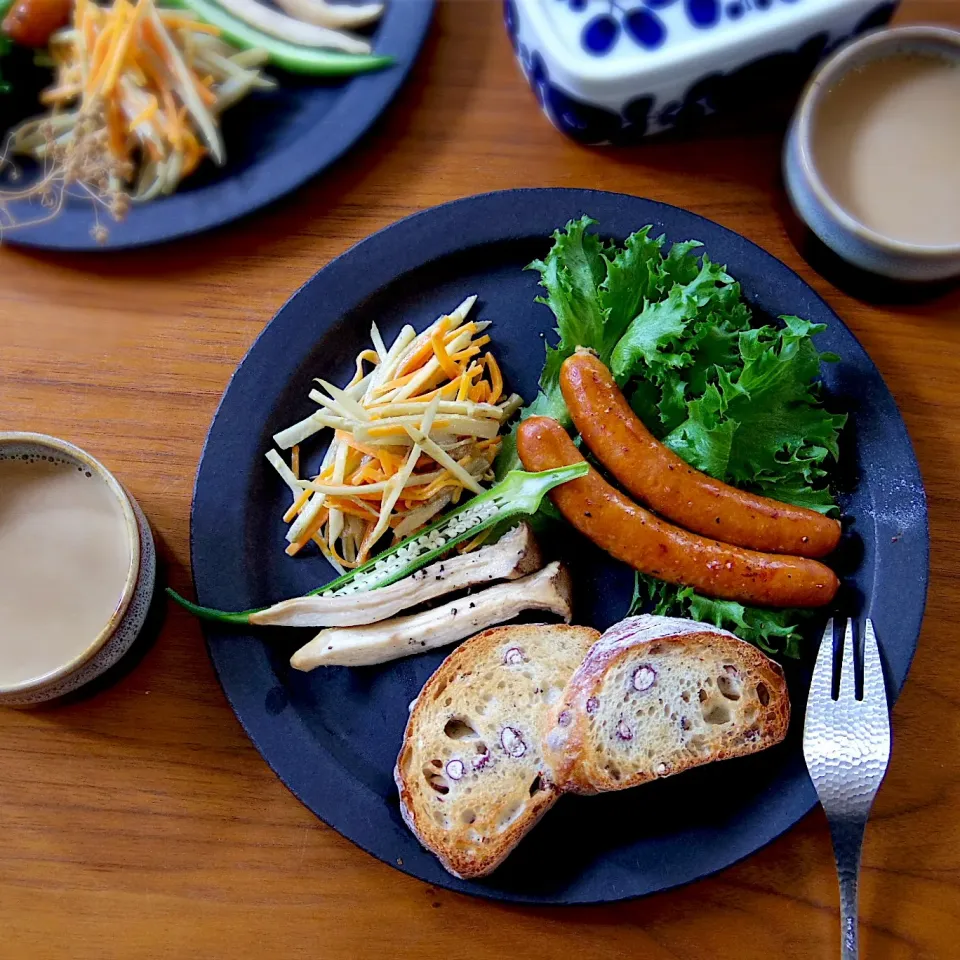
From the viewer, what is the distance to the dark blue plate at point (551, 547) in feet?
5.40

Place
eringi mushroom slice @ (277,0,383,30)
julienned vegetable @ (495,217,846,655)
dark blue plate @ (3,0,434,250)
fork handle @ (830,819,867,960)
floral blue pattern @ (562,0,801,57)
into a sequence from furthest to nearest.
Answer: eringi mushroom slice @ (277,0,383,30) < dark blue plate @ (3,0,434,250) < floral blue pattern @ (562,0,801,57) < julienned vegetable @ (495,217,846,655) < fork handle @ (830,819,867,960)

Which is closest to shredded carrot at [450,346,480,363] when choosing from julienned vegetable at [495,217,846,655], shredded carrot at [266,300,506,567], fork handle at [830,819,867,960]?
shredded carrot at [266,300,506,567]

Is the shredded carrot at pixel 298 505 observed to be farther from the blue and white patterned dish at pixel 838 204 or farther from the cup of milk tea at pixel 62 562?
the blue and white patterned dish at pixel 838 204

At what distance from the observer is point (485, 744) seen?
1646 millimetres

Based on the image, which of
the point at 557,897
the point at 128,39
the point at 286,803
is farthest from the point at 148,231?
the point at 557,897

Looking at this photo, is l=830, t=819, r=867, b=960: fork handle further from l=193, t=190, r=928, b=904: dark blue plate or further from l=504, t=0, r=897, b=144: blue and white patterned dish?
l=504, t=0, r=897, b=144: blue and white patterned dish

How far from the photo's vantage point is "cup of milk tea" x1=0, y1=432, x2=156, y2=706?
5.29ft

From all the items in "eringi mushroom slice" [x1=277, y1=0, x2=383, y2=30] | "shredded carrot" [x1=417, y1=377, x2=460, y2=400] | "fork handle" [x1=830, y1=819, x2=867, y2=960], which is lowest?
"fork handle" [x1=830, y1=819, x2=867, y2=960]

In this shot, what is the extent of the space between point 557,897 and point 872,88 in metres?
1.64

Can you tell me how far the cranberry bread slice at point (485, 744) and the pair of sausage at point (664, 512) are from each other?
0.67 ft

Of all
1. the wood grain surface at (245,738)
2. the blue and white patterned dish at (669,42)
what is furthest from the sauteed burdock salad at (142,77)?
the blue and white patterned dish at (669,42)

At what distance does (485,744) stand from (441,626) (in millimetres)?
236

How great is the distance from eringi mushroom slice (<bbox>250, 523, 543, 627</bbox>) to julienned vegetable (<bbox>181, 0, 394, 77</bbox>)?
109 centimetres

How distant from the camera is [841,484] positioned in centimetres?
179
